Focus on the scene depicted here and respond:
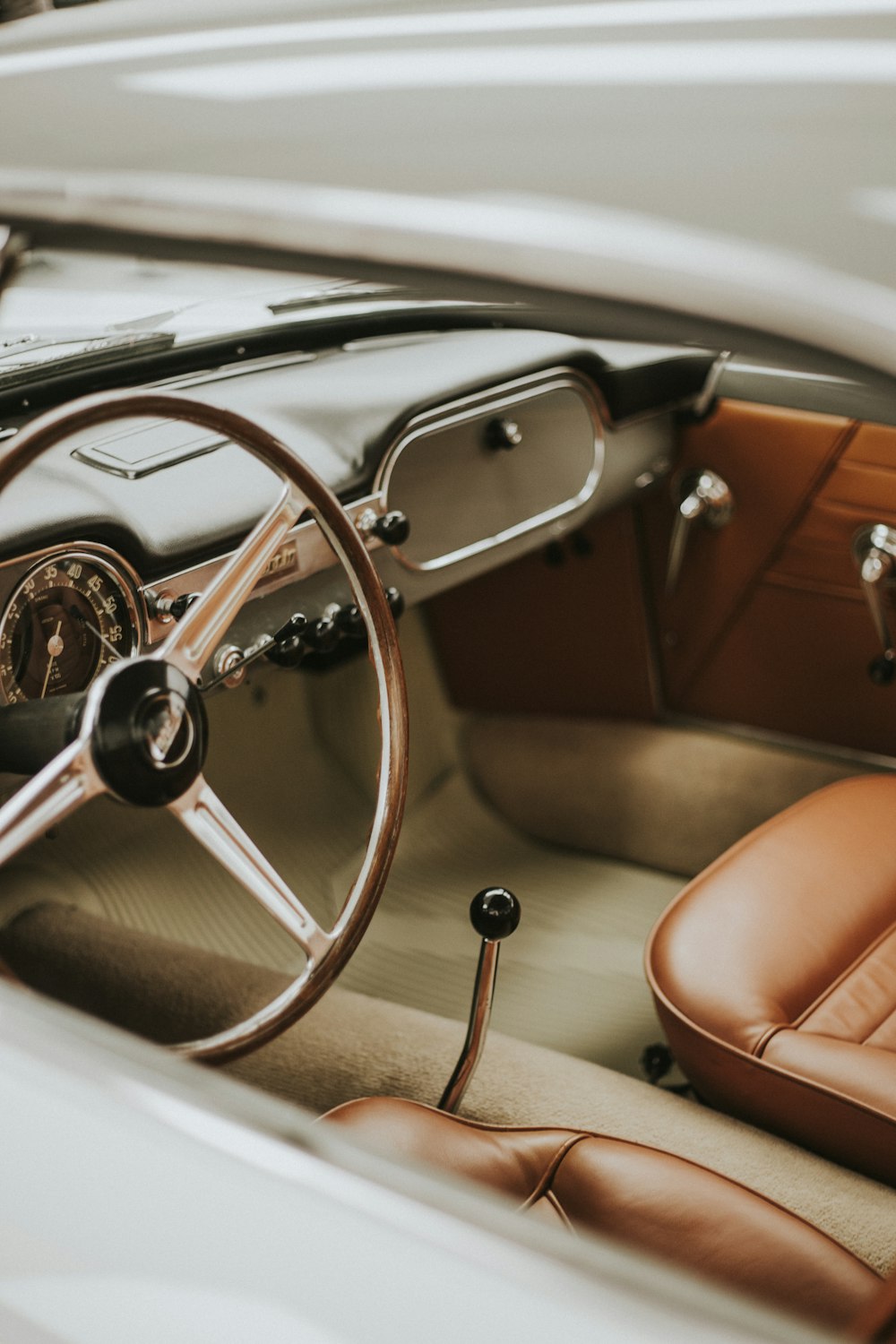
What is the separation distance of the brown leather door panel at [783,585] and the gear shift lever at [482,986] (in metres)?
0.94

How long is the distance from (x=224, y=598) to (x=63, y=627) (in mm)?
285

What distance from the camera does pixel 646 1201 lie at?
41.4 inches

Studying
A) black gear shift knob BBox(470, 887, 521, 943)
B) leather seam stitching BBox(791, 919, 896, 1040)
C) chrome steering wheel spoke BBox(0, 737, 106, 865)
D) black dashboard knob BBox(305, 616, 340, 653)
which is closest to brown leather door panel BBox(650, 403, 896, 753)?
leather seam stitching BBox(791, 919, 896, 1040)

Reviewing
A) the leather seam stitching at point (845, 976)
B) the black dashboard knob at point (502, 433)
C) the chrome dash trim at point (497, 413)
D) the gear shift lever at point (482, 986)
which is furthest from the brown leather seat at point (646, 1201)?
the black dashboard knob at point (502, 433)

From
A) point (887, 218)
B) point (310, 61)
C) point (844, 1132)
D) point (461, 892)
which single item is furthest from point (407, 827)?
point (887, 218)

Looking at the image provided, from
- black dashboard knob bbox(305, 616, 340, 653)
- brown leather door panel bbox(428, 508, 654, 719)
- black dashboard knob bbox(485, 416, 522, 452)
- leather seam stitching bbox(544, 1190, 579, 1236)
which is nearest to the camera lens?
leather seam stitching bbox(544, 1190, 579, 1236)

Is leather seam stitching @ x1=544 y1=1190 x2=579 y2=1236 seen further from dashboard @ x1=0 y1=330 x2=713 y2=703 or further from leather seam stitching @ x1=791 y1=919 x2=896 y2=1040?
dashboard @ x1=0 y1=330 x2=713 y2=703

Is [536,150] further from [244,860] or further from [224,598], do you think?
[244,860]

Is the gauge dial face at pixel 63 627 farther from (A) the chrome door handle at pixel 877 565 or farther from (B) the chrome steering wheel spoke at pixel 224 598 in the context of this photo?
(A) the chrome door handle at pixel 877 565

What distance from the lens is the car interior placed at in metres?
1.09

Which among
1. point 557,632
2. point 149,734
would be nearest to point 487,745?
point 557,632

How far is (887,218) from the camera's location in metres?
0.68

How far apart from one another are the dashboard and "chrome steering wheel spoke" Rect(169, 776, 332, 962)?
9.6 inches

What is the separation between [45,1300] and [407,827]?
1641 millimetres
